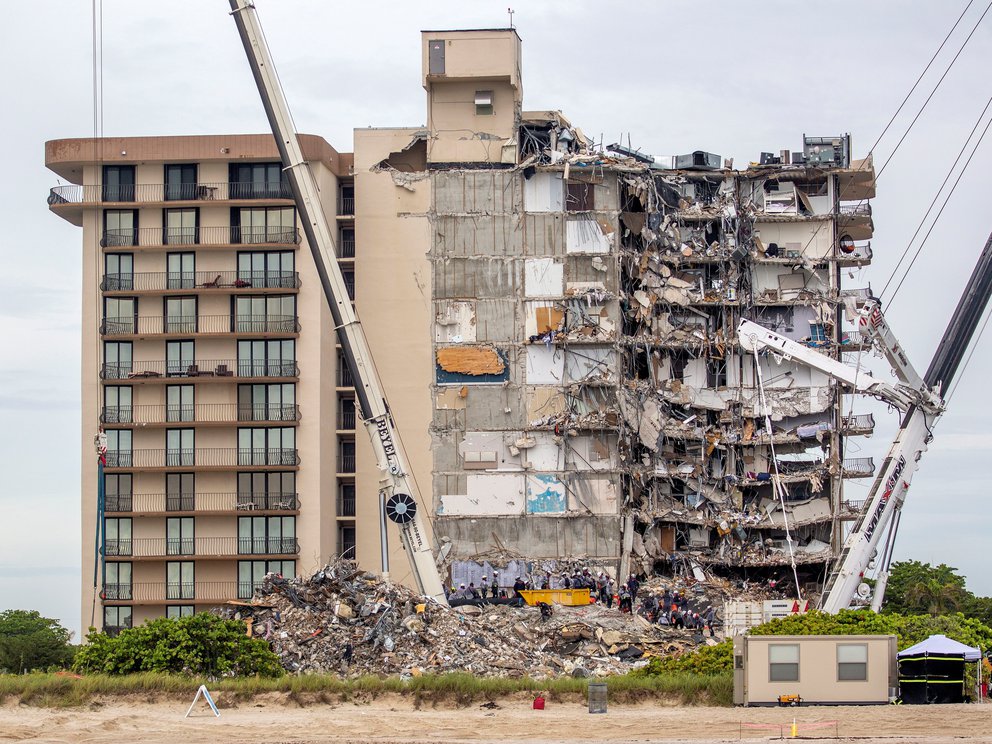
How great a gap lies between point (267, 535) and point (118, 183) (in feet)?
62.4

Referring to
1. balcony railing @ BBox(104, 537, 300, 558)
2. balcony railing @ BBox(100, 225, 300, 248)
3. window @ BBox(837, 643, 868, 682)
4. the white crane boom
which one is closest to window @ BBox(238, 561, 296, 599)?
balcony railing @ BBox(104, 537, 300, 558)

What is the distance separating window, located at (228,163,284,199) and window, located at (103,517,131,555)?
54.7 feet

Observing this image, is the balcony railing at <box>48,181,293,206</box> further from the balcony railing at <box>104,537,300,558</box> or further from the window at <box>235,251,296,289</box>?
the balcony railing at <box>104,537,300,558</box>

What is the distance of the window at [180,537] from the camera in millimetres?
86125

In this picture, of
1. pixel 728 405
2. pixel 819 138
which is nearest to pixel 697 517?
pixel 728 405

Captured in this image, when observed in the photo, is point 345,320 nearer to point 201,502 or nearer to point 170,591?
point 201,502

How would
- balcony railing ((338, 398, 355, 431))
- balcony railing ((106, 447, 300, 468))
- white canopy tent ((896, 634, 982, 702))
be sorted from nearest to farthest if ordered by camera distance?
white canopy tent ((896, 634, 982, 702)), balcony railing ((106, 447, 300, 468)), balcony railing ((338, 398, 355, 431))

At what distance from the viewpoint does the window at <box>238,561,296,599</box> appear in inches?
3354

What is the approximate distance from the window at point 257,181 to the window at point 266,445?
11.4 m

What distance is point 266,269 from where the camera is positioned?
87.4m

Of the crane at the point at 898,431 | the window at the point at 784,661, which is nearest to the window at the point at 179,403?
the crane at the point at 898,431

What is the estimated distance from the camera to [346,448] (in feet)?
291

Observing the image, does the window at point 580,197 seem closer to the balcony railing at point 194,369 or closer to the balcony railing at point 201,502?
the balcony railing at point 194,369

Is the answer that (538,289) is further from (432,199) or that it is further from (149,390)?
(149,390)
